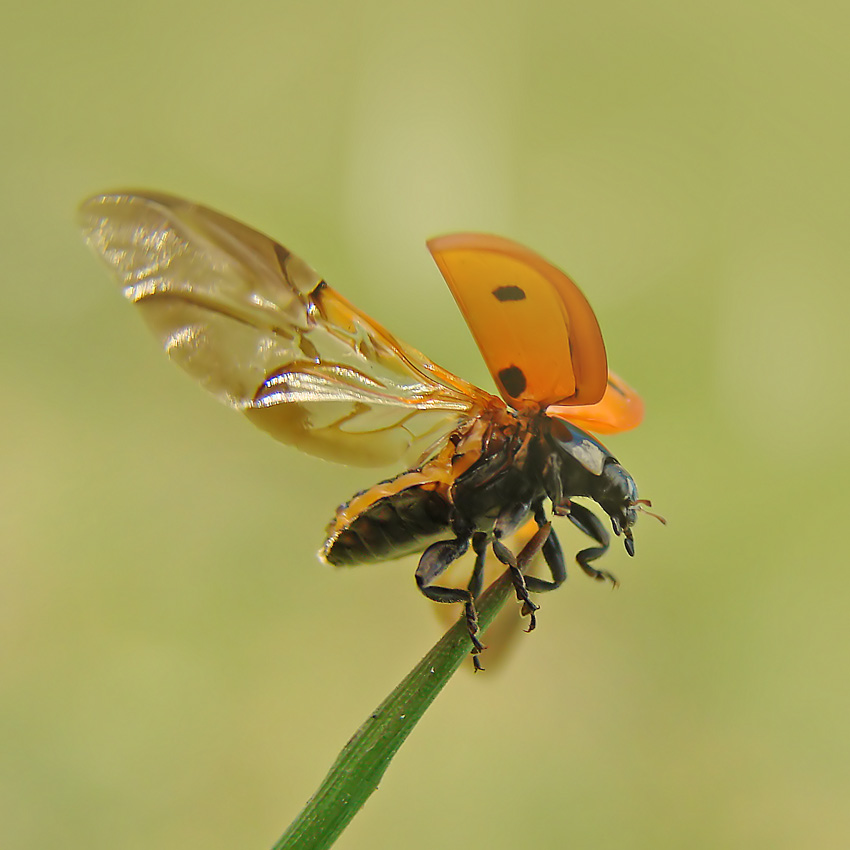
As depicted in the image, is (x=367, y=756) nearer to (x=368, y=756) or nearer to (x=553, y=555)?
(x=368, y=756)

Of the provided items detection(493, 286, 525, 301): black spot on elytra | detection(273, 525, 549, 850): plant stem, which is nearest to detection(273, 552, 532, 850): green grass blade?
detection(273, 525, 549, 850): plant stem

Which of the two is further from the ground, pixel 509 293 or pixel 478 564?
pixel 509 293

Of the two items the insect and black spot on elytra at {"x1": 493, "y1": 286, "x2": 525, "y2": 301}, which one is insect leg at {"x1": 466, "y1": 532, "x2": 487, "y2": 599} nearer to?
the insect

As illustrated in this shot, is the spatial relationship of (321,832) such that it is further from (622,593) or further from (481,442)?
(622,593)

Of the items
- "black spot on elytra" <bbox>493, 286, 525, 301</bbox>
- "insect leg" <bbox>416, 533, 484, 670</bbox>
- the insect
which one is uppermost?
"black spot on elytra" <bbox>493, 286, 525, 301</bbox>

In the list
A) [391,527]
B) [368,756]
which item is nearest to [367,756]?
[368,756]
